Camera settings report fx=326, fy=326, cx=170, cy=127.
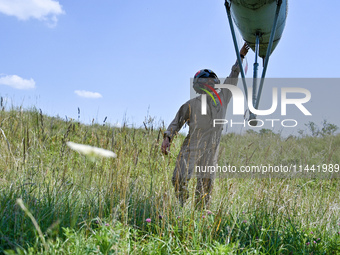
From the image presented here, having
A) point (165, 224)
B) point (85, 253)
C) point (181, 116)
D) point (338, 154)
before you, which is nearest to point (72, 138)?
point (181, 116)

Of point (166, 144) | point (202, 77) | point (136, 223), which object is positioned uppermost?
point (202, 77)

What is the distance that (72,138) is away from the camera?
6852 mm

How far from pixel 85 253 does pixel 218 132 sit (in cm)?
219

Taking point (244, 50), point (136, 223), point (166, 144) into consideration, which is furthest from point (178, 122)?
point (244, 50)

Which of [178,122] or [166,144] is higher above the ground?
[178,122]

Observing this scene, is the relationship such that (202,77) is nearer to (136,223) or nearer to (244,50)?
(244,50)

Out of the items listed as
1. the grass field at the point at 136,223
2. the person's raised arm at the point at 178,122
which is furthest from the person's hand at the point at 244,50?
the grass field at the point at 136,223

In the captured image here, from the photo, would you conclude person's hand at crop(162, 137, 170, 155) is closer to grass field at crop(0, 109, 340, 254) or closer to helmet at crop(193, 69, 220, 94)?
grass field at crop(0, 109, 340, 254)

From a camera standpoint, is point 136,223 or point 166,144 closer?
point 136,223

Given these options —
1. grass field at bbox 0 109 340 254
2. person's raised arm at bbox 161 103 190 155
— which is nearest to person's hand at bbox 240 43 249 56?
person's raised arm at bbox 161 103 190 155

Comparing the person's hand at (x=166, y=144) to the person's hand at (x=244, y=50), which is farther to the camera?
the person's hand at (x=244, y=50)

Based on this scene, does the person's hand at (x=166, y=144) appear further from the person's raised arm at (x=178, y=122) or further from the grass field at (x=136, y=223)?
the grass field at (x=136, y=223)

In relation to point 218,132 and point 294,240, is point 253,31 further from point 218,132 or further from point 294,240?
point 294,240

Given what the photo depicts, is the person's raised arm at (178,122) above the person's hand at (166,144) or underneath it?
above
